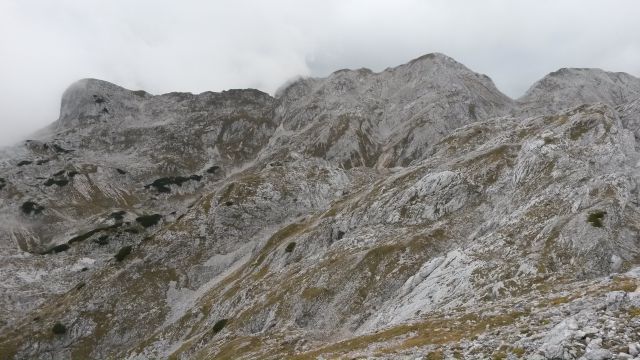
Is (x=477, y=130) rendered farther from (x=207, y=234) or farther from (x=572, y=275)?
(x=572, y=275)

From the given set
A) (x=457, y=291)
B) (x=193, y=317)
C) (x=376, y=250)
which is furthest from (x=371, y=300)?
(x=193, y=317)

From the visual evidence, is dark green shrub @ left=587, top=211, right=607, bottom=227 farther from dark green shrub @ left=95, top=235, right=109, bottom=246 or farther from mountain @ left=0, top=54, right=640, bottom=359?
dark green shrub @ left=95, top=235, right=109, bottom=246

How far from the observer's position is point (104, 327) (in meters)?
93.9

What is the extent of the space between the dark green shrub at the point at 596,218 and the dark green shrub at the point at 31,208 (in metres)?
183

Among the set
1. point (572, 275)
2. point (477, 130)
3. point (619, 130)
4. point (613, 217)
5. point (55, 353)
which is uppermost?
point (477, 130)

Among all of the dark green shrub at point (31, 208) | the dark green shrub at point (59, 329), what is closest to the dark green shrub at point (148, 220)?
the dark green shrub at point (31, 208)

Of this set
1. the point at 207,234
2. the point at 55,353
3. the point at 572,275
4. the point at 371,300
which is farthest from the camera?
the point at 207,234

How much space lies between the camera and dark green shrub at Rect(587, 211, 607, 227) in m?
49.0

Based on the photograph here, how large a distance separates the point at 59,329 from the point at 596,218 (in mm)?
98119

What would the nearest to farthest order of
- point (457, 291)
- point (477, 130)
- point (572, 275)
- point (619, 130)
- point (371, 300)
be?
point (572, 275)
point (457, 291)
point (371, 300)
point (619, 130)
point (477, 130)

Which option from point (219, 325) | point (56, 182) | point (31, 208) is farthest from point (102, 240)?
point (219, 325)

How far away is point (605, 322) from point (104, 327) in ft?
317

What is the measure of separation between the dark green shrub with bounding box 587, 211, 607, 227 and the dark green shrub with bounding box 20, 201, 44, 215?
183237 mm

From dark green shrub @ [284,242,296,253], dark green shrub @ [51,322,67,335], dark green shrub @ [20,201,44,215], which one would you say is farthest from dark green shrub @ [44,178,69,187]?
dark green shrub @ [284,242,296,253]
